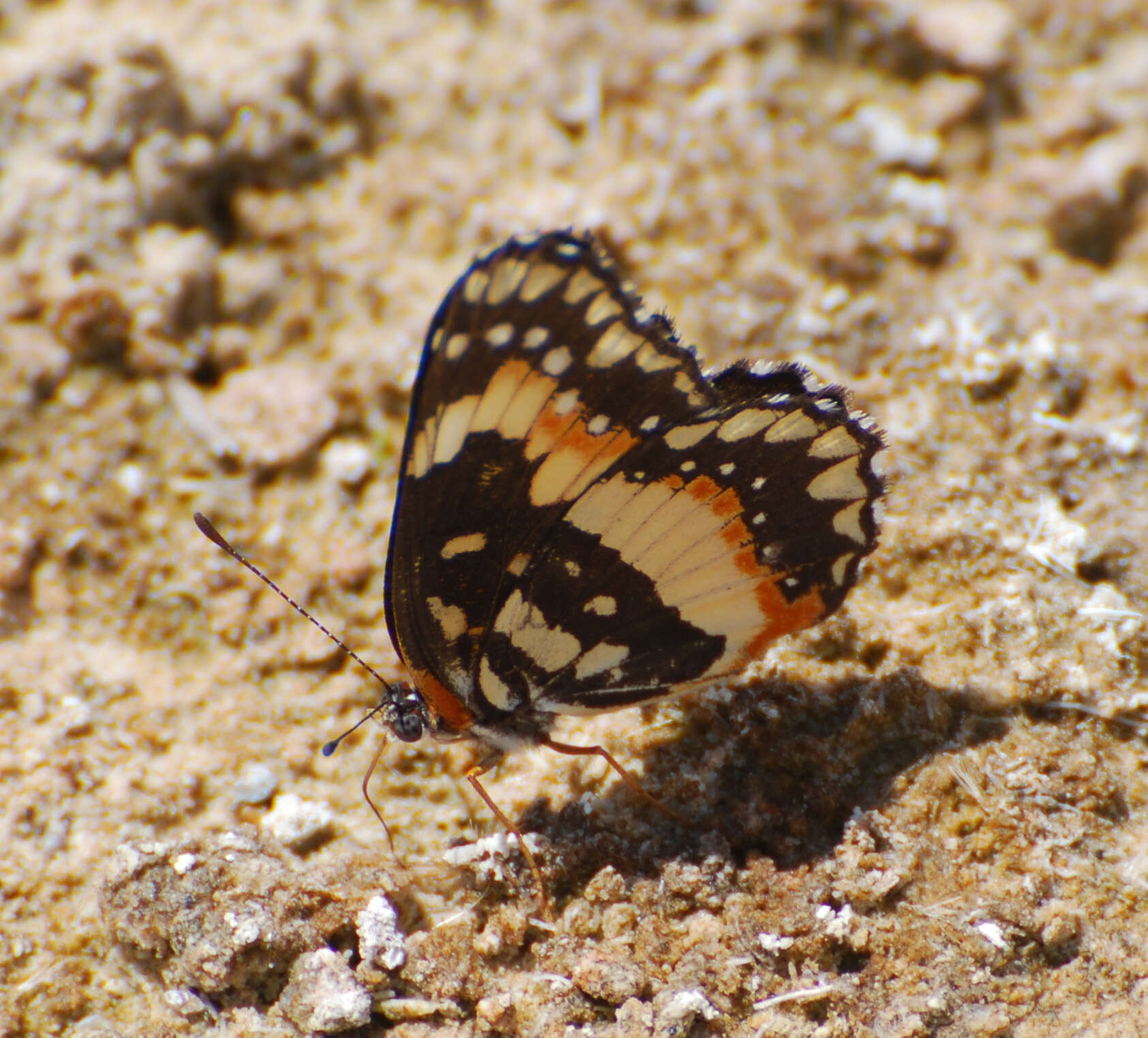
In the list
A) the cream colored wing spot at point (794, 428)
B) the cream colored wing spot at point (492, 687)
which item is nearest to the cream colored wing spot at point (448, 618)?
the cream colored wing spot at point (492, 687)

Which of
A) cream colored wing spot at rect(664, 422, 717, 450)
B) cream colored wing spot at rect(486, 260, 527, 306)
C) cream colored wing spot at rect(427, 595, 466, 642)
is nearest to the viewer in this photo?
cream colored wing spot at rect(486, 260, 527, 306)

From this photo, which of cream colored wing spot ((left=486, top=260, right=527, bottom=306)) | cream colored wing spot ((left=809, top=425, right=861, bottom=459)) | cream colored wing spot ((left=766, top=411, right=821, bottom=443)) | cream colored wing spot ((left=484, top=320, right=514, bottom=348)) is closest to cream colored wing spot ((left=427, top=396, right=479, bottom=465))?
cream colored wing spot ((left=484, top=320, right=514, bottom=348))

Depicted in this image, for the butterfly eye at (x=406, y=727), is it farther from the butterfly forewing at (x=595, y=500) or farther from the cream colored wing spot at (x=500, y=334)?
the cream colored wing spot at (x=500, y=334)

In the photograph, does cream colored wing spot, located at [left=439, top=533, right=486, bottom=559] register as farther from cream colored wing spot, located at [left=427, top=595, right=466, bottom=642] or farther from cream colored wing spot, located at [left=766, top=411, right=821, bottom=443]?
cream colored wing spot, located at [left=766, top=411, right=821, bottom=443]

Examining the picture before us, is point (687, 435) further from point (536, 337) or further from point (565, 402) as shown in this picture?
point (536, 337)

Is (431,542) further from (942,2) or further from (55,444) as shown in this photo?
(942,2)
